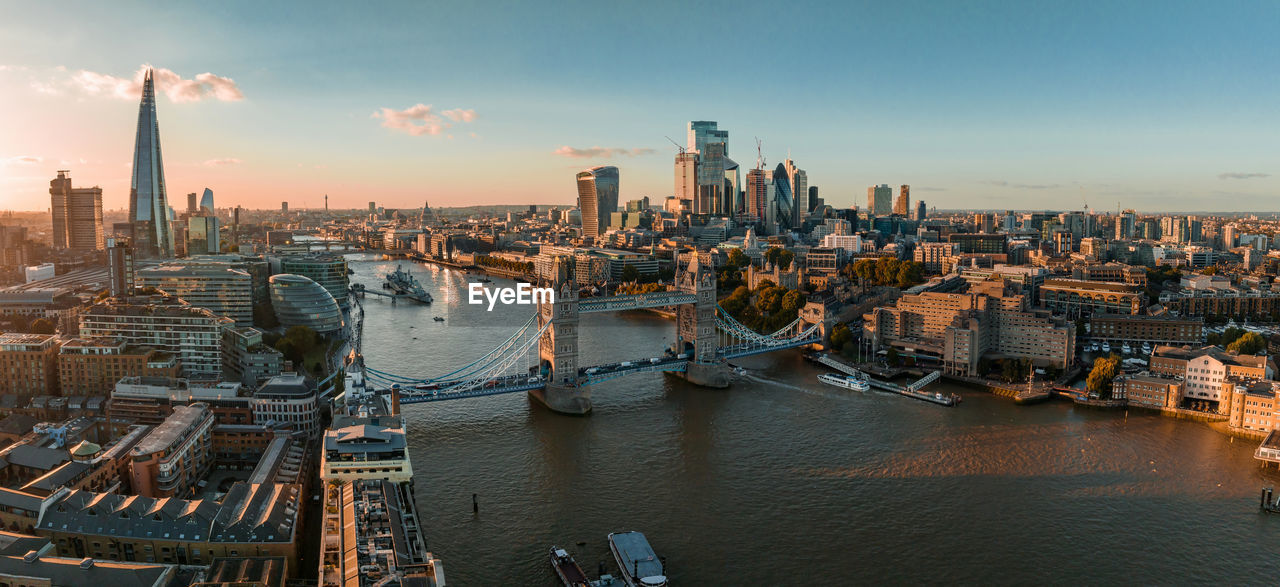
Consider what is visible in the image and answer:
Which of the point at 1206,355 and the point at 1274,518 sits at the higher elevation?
the point at 1206,355

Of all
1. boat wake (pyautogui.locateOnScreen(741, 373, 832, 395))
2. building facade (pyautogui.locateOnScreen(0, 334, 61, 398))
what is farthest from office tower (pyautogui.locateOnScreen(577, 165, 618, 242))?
building facade (pyautogui.locateOnScreen(0, 334, 61, 398))

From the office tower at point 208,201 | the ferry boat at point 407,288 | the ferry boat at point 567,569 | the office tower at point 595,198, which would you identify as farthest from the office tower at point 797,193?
the ferry boat at point 567,569

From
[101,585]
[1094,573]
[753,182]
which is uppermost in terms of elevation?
[753,182]

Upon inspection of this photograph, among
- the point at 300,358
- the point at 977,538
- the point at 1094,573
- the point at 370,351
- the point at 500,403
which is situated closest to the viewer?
the point at 1094,573

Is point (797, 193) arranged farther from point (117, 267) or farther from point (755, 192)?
point (117, 267)

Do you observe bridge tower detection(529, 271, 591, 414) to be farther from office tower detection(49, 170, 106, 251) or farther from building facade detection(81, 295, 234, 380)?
office tower detection(49, 170, 106, 251)

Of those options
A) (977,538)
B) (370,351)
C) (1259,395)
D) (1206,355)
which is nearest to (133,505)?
(977,538)

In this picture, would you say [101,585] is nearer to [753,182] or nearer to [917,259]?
[917,259]
